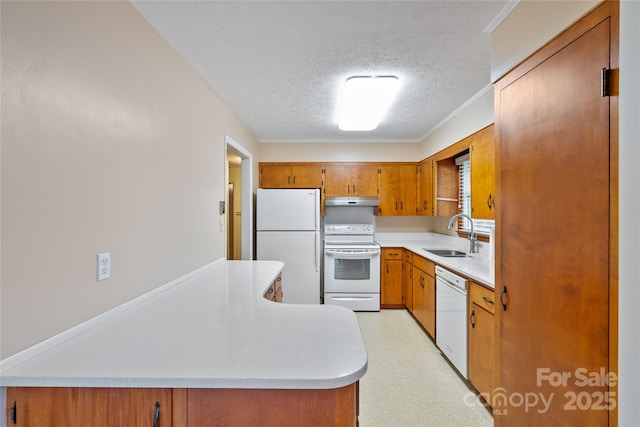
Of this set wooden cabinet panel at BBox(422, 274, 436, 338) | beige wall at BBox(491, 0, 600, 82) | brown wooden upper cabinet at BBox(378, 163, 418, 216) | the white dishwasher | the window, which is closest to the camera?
beige wall at BBox(491, 0, 600, 82)

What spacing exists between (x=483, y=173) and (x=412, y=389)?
1828 mm

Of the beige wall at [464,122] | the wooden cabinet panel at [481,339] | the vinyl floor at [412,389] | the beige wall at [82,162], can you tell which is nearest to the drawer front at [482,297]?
the wooden cabinet panel at [481,339]

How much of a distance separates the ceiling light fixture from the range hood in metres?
1.37

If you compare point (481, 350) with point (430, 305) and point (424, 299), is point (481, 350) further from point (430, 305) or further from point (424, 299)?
point (424, 299)

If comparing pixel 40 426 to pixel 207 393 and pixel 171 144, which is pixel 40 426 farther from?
pixel 171 144

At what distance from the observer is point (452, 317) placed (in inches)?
98.3

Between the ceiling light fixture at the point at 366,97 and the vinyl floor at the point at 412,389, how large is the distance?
2.28 metres

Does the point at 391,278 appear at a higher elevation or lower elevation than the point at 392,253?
lower

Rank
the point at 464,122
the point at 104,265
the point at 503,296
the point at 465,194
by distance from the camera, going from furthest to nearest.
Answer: the point at 465,194 → the point at 464,122 → the point at 503,296 → the point at 104,265

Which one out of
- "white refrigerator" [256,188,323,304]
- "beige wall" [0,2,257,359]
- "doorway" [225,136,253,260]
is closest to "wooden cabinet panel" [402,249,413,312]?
"white refrigerator" [256,188,323,304]

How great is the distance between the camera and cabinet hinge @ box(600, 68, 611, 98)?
960mm

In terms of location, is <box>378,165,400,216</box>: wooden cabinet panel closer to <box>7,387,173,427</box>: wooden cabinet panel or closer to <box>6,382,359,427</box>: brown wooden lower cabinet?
<box>6,382,359,427</box>: brown wooden lower cabinet

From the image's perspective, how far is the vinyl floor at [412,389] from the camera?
6.38 ft

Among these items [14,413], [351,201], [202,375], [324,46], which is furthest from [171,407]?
[351,201]
